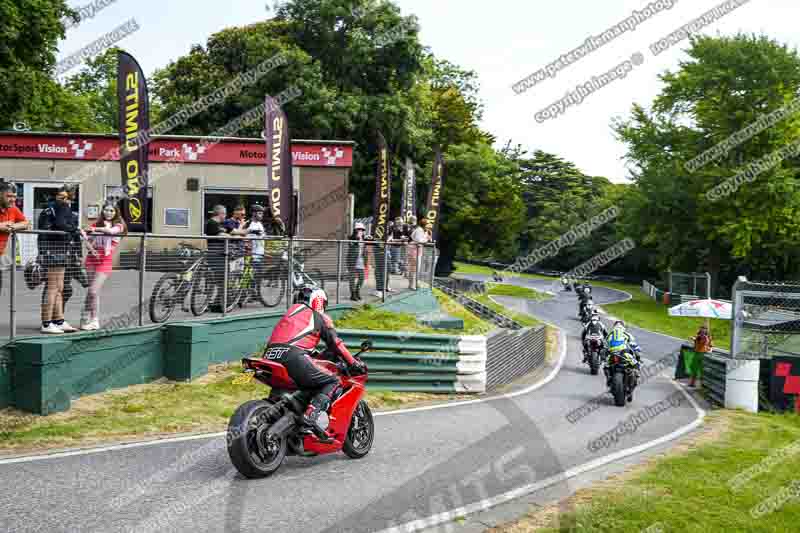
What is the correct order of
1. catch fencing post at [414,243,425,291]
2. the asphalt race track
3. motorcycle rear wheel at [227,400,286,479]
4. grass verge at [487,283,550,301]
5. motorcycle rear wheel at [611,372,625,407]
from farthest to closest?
1. grass verge at [487,283,550,301]
2. catch fencing post at [414,243,425,291]
3. motorcycle rear wheel at [611,372,625,407]
4. motorcycle rear wheel at [227,400,286,479]
5. the asphalt race track

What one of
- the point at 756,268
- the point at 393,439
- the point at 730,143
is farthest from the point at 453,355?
the point at 756,268

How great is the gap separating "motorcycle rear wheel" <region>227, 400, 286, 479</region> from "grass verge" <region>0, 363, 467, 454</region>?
86.3 inches

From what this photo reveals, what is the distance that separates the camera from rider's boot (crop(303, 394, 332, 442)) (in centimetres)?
748

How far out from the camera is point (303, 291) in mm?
7906

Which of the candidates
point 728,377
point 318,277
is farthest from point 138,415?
point 728,377

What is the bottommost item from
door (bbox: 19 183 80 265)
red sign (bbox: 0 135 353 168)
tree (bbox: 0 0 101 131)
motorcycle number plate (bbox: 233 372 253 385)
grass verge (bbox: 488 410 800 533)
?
grass verge (bbox: 488 410 800 533)

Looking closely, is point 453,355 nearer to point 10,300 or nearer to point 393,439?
point 393,439

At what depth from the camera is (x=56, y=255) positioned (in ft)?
30.6

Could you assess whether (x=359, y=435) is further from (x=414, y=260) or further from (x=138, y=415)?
(x=414, y=260)

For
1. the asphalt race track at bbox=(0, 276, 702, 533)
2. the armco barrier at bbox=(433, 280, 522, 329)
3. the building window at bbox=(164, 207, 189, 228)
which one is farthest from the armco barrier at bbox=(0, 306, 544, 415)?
the building window at bbox=(164, 207, 189, 228)

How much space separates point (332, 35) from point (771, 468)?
33.1m

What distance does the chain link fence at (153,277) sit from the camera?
9.09 metres

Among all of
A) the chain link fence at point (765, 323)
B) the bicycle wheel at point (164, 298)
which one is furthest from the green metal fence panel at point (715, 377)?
the bicycle wheel at point (164, 298)

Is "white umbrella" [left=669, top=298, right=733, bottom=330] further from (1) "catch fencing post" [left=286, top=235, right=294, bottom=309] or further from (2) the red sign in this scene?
(1) "catch fencing post" [left=286, top=235, right=294, bottom=309]
